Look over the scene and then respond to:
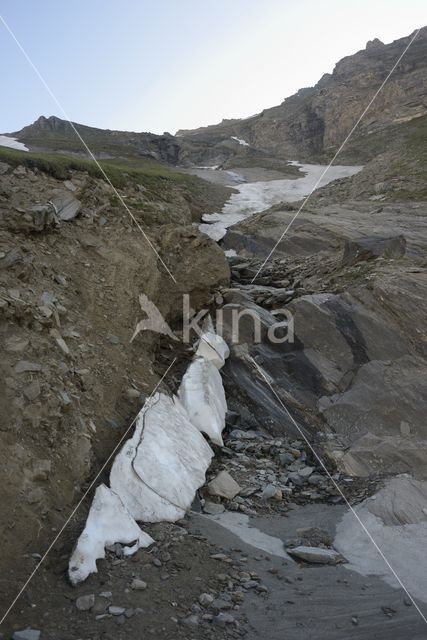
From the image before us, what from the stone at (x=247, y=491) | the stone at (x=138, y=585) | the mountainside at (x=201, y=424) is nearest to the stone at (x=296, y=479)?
the mountainside at (x=201, y=424)

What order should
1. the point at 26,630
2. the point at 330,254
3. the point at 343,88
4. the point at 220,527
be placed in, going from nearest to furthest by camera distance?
the point at 26,630, the point at 220,527, the point at 330,254, the point at 343,88

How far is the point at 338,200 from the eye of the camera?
3409 cm

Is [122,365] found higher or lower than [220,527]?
higher

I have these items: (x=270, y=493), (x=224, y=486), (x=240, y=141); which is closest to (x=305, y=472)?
(x=270, y=493)

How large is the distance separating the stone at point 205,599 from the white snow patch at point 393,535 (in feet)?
7.30

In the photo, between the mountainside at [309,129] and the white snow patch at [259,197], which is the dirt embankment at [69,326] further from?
the mountainside at [309,129]

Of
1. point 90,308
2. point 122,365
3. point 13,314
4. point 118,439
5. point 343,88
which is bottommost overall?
point 118,439

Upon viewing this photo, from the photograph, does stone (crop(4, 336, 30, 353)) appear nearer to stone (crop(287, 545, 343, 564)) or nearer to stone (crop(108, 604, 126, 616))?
stone (crop(108, 604, 126, 616))

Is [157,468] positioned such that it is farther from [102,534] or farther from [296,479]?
[296,479]

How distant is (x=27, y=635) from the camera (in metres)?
4.58

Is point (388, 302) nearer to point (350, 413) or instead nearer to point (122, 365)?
point (350, 413)

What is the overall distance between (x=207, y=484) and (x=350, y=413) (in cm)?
433

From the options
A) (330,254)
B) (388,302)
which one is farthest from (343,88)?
(388,302)

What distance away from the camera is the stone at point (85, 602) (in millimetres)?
5037
